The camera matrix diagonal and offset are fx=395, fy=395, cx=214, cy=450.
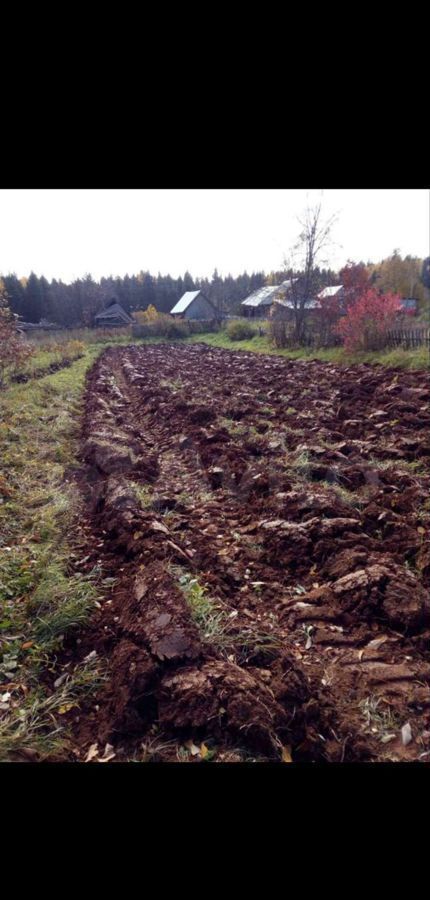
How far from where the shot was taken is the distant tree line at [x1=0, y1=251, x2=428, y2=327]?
171 feet

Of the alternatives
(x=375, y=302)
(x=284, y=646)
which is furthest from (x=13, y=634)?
(x=375, y=302)

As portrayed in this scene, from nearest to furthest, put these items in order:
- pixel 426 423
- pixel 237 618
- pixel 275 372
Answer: pixel 237 618, pixel 426 423, pixel 275 372

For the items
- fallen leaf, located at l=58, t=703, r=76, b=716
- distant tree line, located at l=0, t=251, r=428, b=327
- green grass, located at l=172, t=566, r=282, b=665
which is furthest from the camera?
distant tree line, located at l=0, t=251, r=428, b=327

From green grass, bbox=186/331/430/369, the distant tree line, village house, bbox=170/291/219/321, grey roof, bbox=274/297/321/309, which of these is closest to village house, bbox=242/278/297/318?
the distant tree line

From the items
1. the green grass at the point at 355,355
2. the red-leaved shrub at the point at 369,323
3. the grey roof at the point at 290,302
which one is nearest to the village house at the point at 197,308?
the grey roof at the point at 290,302

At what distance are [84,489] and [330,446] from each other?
3.51m

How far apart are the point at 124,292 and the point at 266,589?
66.5m

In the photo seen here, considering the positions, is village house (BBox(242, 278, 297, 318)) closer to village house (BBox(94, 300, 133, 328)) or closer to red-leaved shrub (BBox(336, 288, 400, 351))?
village house (BBox(94, 300, 133, 328))

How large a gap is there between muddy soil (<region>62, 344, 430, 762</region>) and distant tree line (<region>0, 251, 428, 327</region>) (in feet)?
142

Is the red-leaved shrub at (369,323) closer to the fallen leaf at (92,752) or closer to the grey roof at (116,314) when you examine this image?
the fallen leaf at (92,752)

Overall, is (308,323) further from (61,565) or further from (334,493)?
(61,565)

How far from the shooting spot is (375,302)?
15.7 metres

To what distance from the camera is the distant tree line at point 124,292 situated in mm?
52062

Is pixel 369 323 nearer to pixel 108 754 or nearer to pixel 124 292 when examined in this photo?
pixel 108 754
